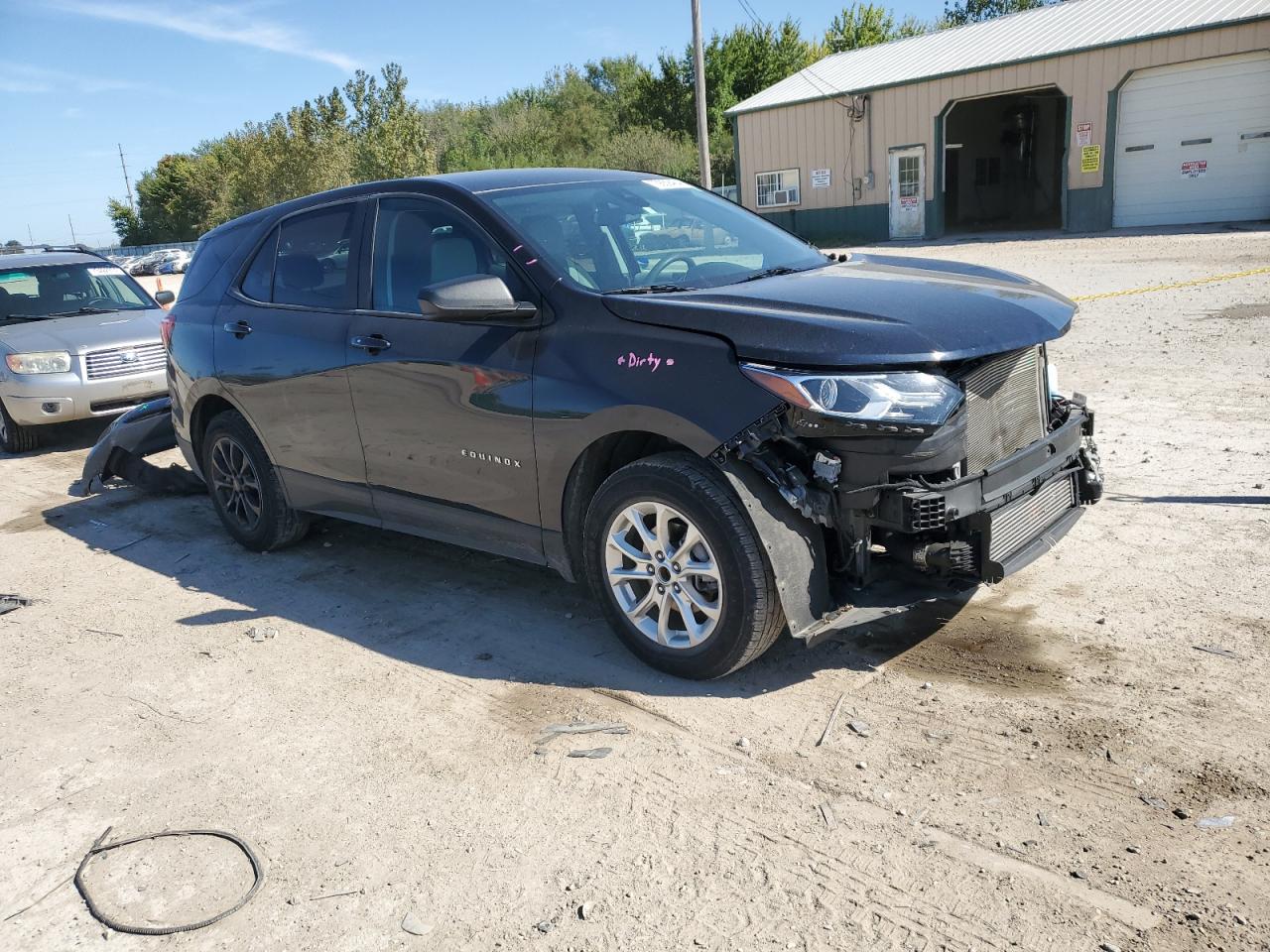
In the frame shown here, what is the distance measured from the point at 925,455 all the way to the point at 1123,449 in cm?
368

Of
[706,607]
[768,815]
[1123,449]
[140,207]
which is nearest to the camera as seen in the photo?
[768,815]

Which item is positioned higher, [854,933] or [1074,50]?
[1074,50]

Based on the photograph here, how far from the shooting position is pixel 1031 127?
32.4 m

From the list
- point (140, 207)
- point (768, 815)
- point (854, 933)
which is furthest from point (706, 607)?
point (140, 207)

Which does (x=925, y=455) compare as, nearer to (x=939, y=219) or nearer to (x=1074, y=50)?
(x=1074, y=50)

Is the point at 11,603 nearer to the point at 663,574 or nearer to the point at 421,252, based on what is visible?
the point at 421,252

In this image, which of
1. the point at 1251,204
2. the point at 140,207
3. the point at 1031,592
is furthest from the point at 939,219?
the point at 140,207

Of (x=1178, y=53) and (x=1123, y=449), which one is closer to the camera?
(x=1123, y=449)

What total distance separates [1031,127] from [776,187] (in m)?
8.07

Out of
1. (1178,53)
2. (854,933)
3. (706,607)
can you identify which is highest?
(1178,53)

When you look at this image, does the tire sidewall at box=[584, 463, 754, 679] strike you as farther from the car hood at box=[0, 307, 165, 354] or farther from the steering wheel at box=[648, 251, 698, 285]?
the car hood at box=[0, 307, 165, 354]

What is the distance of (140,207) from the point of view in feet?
278

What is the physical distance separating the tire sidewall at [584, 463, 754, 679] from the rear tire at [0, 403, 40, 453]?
25.6ft

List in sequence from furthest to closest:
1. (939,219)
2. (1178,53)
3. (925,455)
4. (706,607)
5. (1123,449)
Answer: (939,219) < (1178,53) < (1123,449) < (706,607) < (925,455)
